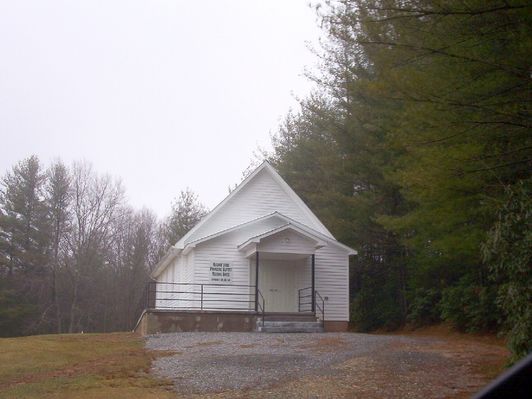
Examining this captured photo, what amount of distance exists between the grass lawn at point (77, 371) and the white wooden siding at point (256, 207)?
7128 millimetres

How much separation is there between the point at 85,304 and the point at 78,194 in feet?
27.7

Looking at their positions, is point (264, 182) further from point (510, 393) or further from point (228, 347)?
point (510, 393)

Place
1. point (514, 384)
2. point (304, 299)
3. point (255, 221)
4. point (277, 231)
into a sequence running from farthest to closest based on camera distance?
point (304, 299) < point (255, 221) < point (277, 231) < point (514, 384)

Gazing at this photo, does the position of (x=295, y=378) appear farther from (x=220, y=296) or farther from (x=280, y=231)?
(x=220, y=296)

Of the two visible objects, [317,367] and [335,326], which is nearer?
[317,367]

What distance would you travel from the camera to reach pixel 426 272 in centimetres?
2670

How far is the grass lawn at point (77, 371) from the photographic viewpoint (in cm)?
1184

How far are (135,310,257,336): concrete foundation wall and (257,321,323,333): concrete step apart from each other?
0.72 meters

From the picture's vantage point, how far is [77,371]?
14352 mm

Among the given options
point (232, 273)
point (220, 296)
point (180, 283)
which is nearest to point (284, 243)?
point (232, 273)

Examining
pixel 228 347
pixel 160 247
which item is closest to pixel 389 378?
pixel 228 347

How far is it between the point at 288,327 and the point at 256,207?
232 inches

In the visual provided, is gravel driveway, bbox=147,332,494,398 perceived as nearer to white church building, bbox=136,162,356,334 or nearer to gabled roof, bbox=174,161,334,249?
white church building, bbox=136,162,356,334

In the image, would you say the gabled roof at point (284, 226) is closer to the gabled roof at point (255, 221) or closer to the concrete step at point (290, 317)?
the gabled roof at point (255, 221)
